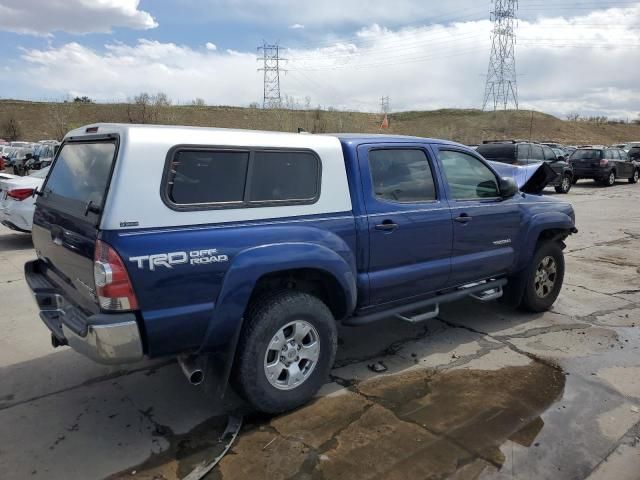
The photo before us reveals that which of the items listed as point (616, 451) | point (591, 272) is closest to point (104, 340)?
point (616, 451)

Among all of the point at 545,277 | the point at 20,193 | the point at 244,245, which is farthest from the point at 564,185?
the point at 244,245

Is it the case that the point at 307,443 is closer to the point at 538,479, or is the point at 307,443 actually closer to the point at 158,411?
the point at 158,411

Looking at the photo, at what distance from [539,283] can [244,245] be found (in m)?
3.83

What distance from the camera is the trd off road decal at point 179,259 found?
2.79 m

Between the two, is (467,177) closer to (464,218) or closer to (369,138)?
(464,218)

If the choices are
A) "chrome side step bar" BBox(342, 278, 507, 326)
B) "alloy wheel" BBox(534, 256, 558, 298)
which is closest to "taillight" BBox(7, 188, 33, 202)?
"chrome side step bar" BBox(342, 278, 507, 326)

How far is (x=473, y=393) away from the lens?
3904 millimetres

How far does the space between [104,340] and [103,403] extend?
3.84 ft

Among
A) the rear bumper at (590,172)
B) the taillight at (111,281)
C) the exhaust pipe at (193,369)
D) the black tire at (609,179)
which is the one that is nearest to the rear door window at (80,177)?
the taillight at (111,281)

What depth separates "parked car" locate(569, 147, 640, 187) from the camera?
22984 millimetres

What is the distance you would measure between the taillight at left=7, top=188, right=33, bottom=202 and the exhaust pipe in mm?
6847

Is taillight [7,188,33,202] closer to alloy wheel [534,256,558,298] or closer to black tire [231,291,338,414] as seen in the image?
black tire [231,291,338,414]

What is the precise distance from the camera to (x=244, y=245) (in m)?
3.13

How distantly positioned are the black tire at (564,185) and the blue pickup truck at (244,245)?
58.0ft
